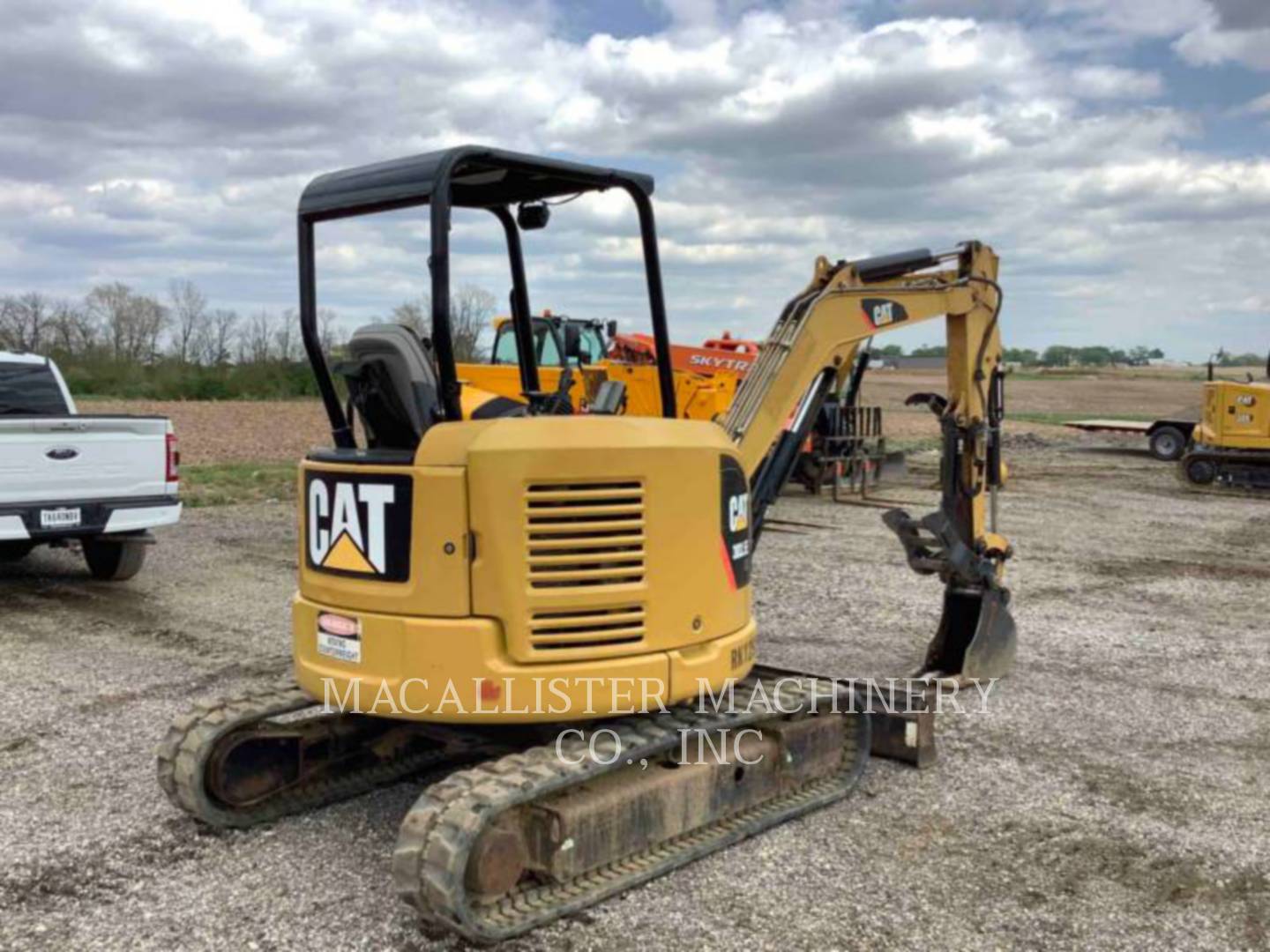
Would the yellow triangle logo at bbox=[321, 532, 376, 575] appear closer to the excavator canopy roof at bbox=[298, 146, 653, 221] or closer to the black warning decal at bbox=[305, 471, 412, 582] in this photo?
the black warning decal at bbox=[305, 471, 412, 582]

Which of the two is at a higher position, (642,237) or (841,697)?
(642,237)

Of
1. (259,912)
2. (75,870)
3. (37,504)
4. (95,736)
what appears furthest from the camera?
(37,504)

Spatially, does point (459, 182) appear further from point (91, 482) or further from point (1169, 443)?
point (1169, 443)

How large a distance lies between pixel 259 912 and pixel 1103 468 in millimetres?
21940

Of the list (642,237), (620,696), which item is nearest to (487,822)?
(620,696)

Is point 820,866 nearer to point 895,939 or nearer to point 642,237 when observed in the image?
point 895,939

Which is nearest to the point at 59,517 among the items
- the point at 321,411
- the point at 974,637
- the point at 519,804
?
the point at 519,804

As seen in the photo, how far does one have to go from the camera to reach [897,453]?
65.0 ft

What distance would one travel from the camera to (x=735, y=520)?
496cm

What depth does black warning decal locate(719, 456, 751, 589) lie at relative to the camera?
15.9ft

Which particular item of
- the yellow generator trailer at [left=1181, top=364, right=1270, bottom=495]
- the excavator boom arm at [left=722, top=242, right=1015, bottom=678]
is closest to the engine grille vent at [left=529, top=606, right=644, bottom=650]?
the excavator boom arm at [left=722, top=242, right=1015, bottom=678]

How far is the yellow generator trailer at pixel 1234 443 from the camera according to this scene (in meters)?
19.7

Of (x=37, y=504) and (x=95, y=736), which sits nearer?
(x=95, y=736)

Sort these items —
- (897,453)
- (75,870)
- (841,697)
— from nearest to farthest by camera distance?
(75,870) → (841,697) → (897,453)
